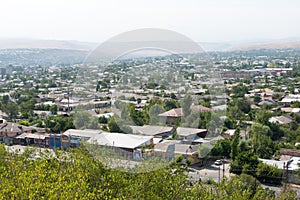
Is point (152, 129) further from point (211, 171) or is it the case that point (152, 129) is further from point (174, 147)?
point (211, 171)

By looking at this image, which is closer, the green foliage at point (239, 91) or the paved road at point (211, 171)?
the paved road at point (211, 171)

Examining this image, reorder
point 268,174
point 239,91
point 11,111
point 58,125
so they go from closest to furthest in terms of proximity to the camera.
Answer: point 268,174 < point 58,125 < point 11,111 < point 239,91

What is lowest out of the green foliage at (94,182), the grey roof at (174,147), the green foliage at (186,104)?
the green foliage at (94,182)

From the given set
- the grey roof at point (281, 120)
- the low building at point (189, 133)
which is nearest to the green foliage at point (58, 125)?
the grey roof at point (281, 120)

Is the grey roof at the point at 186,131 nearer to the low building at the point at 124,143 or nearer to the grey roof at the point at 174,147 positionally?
the grey roof at the point at 174,147

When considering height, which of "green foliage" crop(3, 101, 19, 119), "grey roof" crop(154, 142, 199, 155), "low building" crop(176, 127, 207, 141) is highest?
"low building" crop(176, 127, 207, 141)

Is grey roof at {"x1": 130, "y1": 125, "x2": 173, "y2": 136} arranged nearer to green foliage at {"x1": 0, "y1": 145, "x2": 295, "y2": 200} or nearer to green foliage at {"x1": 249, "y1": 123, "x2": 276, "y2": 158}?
green foliage at {"x1": 0, "y1": 145, "x2": 295, "y2": 200}

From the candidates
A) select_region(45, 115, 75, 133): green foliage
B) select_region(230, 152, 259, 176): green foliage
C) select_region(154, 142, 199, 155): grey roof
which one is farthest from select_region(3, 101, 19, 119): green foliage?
select_region(154, 142, 199, 155): grey roof

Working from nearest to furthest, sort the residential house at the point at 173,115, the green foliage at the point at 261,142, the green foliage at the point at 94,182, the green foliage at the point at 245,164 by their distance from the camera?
the residential house at the point at 173,115 < the green foliage at the point at 94,182 < the green foliage at the point at 245,164 < the green foliage at the point at 261,142

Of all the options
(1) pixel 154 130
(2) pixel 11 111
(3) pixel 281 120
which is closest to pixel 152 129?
(1) pixel 154 130

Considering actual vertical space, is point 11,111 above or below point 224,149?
below

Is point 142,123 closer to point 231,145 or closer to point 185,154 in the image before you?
point 185,154
